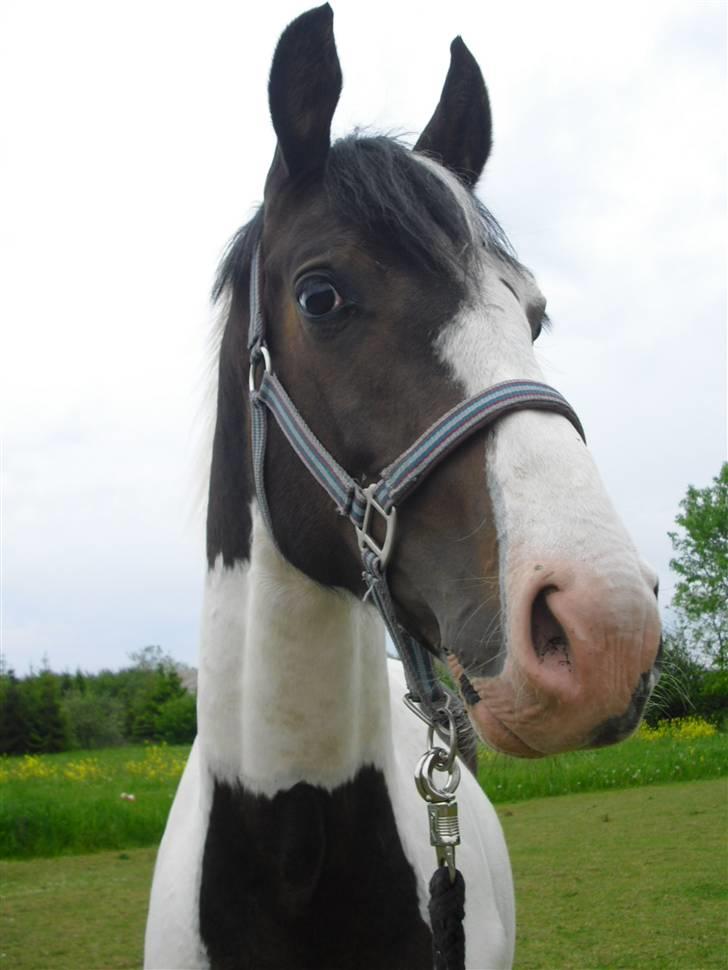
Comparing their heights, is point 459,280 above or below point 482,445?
above

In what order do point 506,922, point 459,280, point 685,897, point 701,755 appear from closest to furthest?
1. point 459,280
2. point 506,922
3. point 685,897
4. point 701,755

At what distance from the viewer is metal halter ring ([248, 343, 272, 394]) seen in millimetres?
2156

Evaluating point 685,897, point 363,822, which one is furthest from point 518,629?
point 685,897

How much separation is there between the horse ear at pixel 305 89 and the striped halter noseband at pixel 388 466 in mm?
375

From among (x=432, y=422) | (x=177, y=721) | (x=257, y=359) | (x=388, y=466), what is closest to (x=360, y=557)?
(x=388, y=466)

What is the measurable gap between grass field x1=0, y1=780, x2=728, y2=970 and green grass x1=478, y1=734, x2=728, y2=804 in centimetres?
162

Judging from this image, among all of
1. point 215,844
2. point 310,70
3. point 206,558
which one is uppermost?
point 310,70

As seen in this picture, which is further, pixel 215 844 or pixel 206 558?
pixel 206 558

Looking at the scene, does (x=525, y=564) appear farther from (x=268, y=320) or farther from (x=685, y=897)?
(x=685, y=897)

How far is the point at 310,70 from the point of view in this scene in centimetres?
209

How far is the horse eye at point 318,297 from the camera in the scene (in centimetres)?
192

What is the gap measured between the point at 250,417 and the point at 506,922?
204 cm

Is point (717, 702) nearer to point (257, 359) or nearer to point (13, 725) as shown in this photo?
point (257, 359)

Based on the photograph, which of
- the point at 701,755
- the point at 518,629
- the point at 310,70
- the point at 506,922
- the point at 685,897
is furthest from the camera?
the point at 701,755
